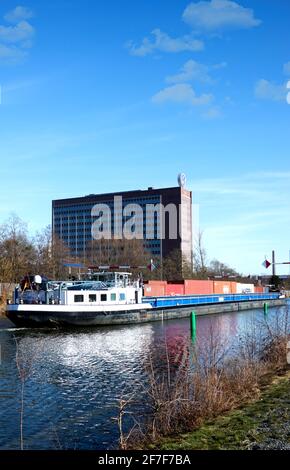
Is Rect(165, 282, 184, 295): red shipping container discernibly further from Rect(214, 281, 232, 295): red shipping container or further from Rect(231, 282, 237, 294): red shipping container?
Rect(231, 282, 237, 294): red shipping container

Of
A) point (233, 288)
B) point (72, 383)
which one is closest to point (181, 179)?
point (233, 288)

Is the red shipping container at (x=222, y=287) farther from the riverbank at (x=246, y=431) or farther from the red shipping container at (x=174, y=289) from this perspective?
the riverbank at (x=246, y=431)

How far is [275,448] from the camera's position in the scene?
27.6 feet

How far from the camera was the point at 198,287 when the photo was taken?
71.0 meters

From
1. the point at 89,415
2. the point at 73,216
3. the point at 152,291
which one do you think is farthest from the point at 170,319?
the point at 73,216

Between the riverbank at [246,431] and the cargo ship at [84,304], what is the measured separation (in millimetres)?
28967

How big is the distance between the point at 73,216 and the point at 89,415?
148912mm

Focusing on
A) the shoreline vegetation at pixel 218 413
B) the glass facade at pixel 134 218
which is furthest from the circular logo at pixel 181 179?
the shoreline vegetation at pixel 218 413

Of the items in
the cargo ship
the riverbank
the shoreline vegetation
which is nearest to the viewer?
the riverbank

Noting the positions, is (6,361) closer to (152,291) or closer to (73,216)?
(152,291)

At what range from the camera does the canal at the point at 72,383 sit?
1277 cm

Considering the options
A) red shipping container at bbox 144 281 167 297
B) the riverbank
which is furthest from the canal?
red shipping container at bbox 144 281 167 297

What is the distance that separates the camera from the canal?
41.9 ft

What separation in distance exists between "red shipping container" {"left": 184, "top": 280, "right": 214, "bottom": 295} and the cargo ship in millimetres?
13151
